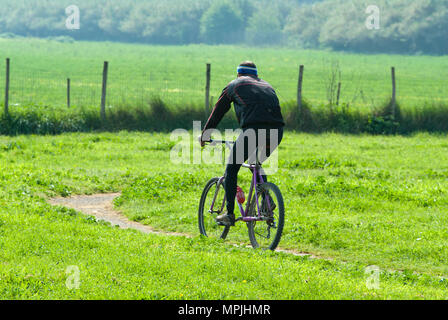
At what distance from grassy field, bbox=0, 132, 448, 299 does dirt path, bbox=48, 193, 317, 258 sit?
0.18m

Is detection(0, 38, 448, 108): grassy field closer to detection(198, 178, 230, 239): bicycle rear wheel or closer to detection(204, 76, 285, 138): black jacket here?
detection(198, 178, 230, 239): bicycle rear wheel

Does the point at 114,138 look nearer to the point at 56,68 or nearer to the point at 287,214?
the point at 287,214

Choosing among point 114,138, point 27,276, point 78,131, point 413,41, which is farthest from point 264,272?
point 413,41

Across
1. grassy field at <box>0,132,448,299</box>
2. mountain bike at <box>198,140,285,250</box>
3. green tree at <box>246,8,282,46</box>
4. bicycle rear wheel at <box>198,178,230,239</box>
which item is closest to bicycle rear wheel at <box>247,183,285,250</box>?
mountain bike at <box>198,140,285,250</box>

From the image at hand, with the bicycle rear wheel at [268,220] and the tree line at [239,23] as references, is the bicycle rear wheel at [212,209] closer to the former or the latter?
the bicycle rear wheel at [268,220]

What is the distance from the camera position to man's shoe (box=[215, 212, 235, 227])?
306 inches

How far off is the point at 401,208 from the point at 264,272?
455 cm

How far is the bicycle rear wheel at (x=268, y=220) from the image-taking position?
23.3ft

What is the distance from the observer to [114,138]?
18.4 m

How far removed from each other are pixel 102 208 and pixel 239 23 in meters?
133

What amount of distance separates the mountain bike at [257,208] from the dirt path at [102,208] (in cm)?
90

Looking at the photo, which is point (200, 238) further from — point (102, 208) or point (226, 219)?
point (102, 208)

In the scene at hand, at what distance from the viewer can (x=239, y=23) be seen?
5522 inches

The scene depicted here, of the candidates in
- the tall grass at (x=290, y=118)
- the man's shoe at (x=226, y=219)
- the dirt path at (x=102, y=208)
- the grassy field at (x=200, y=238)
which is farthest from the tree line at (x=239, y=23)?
the man's shoe at (x=226, y=219)
